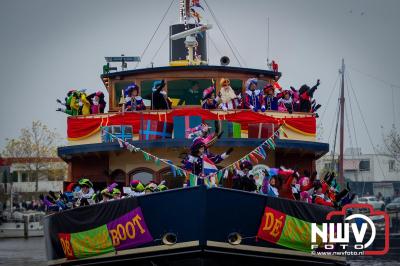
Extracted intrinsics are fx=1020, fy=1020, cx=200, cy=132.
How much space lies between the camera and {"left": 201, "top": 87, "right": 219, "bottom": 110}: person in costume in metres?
23.0

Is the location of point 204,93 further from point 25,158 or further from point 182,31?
point 25,158

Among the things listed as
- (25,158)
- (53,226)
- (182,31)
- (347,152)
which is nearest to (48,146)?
(25,158)

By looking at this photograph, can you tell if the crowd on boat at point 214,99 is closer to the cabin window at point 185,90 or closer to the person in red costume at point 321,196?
the cabin window at point 185,90

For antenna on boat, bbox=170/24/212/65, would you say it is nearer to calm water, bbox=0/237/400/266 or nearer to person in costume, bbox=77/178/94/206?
person in costume, bbox=77/178/94/206

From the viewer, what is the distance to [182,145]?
21.5 m

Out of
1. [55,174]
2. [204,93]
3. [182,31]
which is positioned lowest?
[55,174]

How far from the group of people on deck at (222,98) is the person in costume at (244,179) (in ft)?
9.39

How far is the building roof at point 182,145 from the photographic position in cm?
2159

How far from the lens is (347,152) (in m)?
90.1

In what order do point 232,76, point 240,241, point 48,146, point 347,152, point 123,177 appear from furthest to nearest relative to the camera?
1. point 347,152
2. point 48,146
3. point 232,76
4. point 123,177
5. point 240,241

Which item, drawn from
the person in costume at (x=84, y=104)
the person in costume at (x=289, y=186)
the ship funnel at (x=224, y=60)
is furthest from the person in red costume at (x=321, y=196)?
the person in costume at (x=84, y=104)

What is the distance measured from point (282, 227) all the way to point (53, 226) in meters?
5.16

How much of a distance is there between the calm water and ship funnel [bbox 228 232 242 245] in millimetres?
12903

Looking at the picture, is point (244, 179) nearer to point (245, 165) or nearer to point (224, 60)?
point (245, 165)
